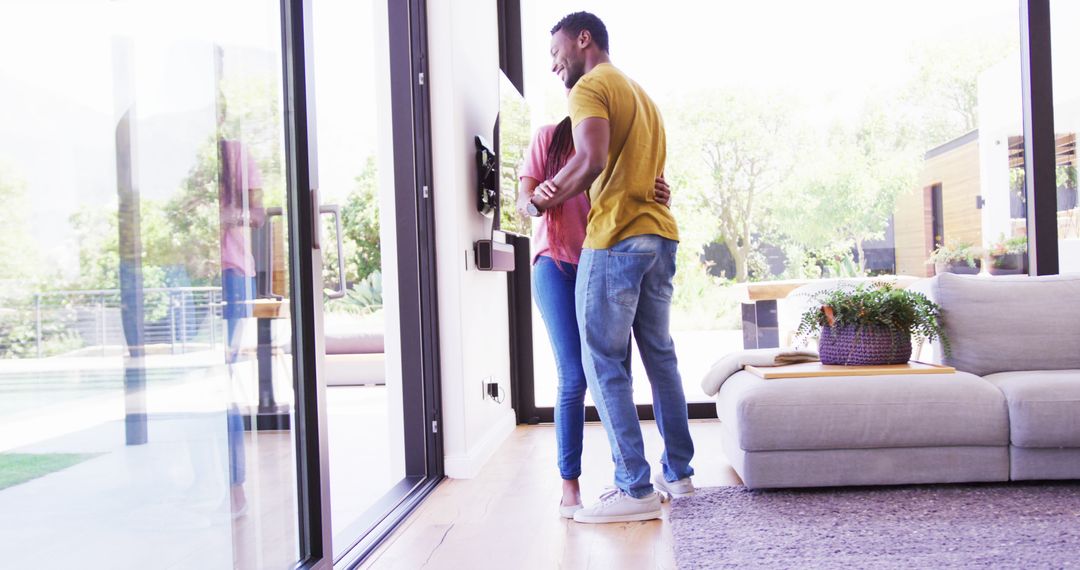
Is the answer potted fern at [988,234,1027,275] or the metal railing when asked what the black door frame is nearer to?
the metal railing

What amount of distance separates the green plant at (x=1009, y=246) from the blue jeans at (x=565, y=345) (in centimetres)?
294

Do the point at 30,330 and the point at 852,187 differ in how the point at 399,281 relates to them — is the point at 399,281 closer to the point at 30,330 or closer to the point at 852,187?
the point at 30,330

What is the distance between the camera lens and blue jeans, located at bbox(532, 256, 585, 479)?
2.74m

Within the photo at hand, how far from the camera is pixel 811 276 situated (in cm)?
459

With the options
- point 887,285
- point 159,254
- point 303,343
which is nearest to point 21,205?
point 159,254

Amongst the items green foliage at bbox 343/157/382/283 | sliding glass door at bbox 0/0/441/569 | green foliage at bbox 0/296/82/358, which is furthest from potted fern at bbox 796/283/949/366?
green foliage at bbox 343/157/382/283

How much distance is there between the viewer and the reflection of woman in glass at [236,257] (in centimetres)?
165

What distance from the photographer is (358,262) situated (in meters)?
7.73

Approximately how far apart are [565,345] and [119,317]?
164 centimetres

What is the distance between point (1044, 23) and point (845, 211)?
138 cm

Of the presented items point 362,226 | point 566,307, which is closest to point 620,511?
point 566,307

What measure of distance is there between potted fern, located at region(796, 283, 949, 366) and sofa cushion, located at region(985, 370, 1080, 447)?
416mm

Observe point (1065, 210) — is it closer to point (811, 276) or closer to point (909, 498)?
point (811, 276)

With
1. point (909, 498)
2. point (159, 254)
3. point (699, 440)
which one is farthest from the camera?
point (699, 440)
